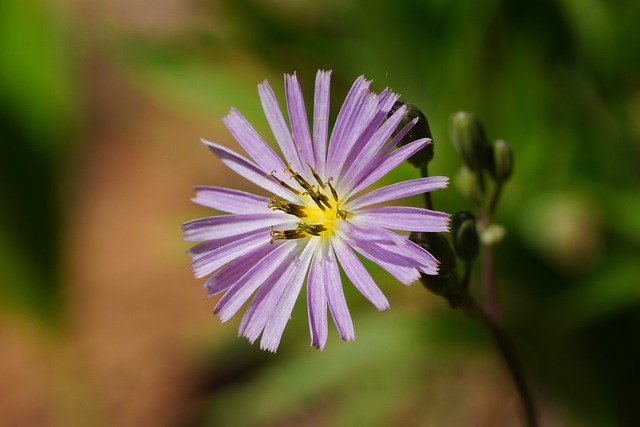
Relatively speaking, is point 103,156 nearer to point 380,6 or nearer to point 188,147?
point 188,147

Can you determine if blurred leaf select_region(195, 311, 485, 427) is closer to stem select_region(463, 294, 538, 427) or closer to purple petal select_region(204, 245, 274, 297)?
stem select_region(463, 294, 538, 427)

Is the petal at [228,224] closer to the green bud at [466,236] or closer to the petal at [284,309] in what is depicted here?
the petal at [284,309]

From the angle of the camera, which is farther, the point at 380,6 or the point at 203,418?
the point at 203,418

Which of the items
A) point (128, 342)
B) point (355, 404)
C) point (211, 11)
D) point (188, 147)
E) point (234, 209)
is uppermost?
point (211, 11)

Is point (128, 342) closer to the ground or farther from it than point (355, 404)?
farther from it

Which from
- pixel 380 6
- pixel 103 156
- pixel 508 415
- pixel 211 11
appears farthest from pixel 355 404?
pixel 211 11

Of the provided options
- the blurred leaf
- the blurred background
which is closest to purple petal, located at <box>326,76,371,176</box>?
the blurred background

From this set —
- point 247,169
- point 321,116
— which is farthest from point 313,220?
point 321,116
